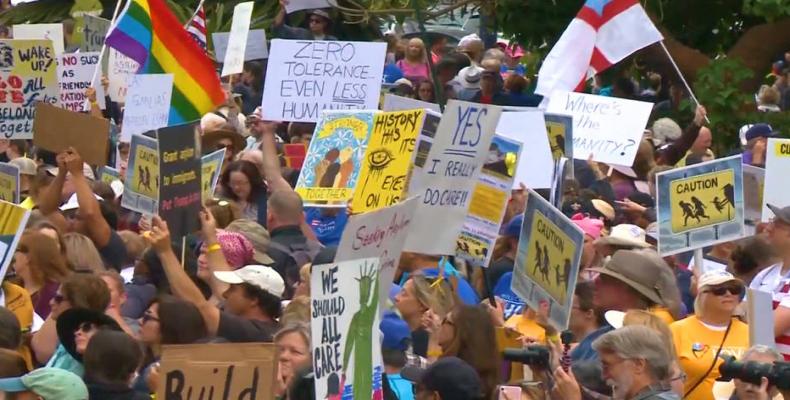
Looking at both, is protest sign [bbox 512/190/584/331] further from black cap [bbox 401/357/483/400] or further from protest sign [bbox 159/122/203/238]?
protest sign [bbox 159/122/203/238]

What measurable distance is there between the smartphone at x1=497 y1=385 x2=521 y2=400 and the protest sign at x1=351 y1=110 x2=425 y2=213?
3322 millimetres

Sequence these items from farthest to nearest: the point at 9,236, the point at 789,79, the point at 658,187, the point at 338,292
Answer: 1. the point at 789,79
2. the point at 658,187
3. the point at 9,236
4. the point at 338,292

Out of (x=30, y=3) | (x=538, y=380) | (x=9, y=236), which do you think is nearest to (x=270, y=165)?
(x=9, y=236)

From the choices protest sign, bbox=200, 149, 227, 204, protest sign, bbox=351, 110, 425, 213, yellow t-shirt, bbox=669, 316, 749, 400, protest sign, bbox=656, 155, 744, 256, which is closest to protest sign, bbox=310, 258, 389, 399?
yellow t-shirt, bbox=669, 316, 749, 400

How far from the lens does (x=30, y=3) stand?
76.6 ft

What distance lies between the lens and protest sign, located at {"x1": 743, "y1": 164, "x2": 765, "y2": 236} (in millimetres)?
10836

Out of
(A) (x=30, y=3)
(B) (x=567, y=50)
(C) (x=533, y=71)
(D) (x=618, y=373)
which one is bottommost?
(A) (x=30, y=3)

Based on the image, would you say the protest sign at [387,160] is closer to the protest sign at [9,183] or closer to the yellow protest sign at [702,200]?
the yellow protest sign at [702,200]

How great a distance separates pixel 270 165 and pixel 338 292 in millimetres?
5124

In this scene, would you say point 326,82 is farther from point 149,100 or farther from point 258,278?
point 258,278

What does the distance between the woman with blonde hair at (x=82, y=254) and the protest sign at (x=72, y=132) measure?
1975mm

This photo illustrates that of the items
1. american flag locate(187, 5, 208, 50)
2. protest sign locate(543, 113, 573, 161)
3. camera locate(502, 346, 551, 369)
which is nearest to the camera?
camera locate(502, 346, 551, 369)

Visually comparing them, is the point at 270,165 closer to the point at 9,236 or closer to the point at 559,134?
the point at 559,134

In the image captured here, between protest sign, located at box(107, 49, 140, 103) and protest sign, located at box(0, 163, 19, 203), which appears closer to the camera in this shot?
protest sign, located at box(0, 163, 19, 203)
